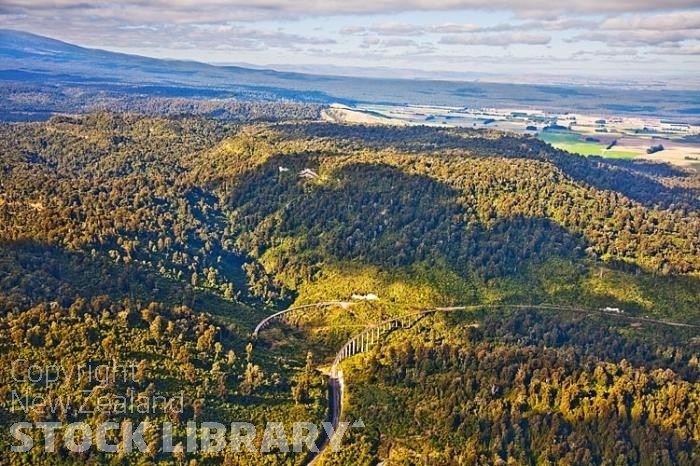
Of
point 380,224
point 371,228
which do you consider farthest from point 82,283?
point 380,224

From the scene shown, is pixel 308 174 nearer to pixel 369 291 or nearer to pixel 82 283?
pixel 369 291

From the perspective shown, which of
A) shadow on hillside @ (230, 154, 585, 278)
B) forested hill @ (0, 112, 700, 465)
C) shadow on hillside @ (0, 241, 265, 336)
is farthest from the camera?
shadow on hillside @ (230, 154, 585, 278)

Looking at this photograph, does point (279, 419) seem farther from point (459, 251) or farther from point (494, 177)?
point (494, 177)

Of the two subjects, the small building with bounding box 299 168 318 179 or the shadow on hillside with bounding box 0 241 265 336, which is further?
the small building with bounding box 299 168 318 179

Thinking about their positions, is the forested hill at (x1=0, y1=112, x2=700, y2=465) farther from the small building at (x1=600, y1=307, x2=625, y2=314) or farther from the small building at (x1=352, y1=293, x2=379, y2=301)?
the small building at (x1=352, y1=293, x2=379, y2=301)

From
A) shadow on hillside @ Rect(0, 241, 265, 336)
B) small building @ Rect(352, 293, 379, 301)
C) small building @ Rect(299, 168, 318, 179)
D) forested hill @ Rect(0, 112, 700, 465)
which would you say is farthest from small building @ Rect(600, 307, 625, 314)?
small building @ Rect(299, 168, 318, 179)

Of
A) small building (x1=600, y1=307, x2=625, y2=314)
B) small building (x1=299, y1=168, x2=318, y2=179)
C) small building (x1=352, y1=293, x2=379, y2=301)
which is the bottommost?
small building (x1=352, y1=293, x2=379, y2=301)

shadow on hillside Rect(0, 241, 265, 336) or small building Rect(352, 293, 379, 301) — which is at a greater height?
shadow on hillside Rect(0, 241, 265, 336)
